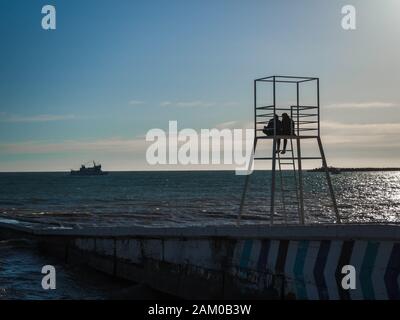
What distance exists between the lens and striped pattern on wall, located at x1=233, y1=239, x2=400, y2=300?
468 inches

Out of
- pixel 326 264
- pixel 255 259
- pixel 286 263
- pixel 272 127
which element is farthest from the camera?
pixel 272 127

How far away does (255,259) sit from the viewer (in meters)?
14.5

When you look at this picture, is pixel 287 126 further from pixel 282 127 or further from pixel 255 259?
pixel 255 259

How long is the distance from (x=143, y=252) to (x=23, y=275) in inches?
223

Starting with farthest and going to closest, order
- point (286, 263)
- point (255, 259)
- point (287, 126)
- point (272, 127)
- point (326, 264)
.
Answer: point (287, 126), point (272, 127), point (255, 259), point (286, 263), point (326, 264)

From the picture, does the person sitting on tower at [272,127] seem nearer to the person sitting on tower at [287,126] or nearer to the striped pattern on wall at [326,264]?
the person sitting on tower at [287,126]

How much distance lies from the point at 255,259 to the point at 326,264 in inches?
84.8

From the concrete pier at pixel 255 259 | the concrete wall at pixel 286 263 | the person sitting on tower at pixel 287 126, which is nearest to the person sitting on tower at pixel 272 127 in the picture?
the person sitting on tower at pixel 287 126

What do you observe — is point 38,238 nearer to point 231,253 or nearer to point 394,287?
point 231,253

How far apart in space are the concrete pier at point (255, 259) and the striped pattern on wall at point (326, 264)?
2cm

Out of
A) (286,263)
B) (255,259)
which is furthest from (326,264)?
(255,259)

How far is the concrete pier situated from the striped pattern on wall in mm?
20

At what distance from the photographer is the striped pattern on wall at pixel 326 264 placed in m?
11.9

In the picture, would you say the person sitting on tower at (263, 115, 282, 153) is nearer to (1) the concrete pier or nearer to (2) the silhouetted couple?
(2) the silhouetted couple
